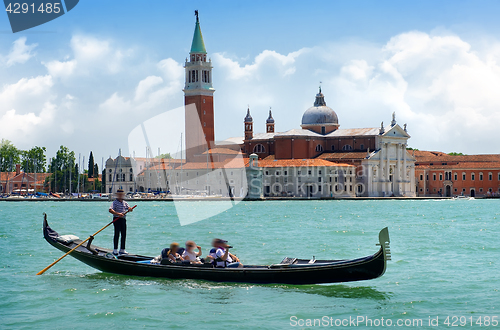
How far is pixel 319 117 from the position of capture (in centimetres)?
7381

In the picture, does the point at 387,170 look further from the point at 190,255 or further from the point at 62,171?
the point at 190,255

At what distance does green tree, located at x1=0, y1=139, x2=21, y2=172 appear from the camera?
77188 mm

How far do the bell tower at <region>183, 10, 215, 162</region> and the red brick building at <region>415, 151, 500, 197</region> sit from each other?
25.1m

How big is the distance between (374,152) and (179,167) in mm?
20044

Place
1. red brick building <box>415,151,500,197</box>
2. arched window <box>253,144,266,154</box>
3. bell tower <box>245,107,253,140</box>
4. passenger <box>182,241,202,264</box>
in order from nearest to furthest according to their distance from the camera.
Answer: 1. passenger <box>182,241,202,264</box>
2. red brick building <box>415,151,500,197</box>
3. arched window <box>253,144,266,154</box>
4. bell tower <box>245,107,253,140</box>

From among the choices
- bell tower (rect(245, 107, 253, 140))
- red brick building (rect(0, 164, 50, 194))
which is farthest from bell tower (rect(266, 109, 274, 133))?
red brick building (rect(0, 164, 50, 194))

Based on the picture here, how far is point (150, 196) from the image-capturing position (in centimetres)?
6931

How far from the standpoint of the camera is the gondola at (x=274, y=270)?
11211 mm

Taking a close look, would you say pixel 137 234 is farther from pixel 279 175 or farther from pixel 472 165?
pixel 472 165

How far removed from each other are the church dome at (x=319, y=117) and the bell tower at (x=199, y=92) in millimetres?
11039

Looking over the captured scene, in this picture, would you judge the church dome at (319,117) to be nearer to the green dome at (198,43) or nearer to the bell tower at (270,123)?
the bell tower at (270,123)

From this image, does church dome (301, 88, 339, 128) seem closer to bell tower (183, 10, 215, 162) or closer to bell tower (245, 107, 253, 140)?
bell tower (245, 107, 253, 140)

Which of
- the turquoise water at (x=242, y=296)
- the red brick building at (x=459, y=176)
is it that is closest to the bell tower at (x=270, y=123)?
the red brick building at (x=459, y=176)

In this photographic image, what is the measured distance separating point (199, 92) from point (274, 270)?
57.8m
